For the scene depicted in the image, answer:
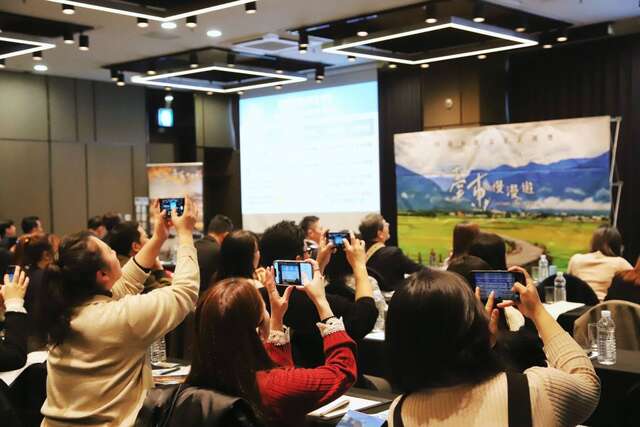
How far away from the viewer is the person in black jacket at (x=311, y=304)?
3.06m

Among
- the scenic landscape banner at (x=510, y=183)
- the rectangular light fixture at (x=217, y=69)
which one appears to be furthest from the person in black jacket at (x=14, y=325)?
the scenic landscape banner at (x=510, y=183)

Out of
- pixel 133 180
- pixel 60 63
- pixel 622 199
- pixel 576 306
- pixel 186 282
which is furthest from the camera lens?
pixel 133 180

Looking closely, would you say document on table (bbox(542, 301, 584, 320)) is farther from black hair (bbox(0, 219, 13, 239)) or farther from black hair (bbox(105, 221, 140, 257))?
black hair (bbox(0, 219, 13, 239))

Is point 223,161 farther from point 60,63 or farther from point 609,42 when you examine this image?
point 609,42

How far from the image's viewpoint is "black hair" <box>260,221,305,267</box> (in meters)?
3.71

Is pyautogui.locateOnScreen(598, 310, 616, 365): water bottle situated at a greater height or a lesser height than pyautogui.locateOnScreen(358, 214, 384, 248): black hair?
lesser

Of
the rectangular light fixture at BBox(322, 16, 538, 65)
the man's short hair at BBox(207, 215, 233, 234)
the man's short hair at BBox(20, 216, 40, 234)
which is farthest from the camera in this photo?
the man's short hair at BBox(20, 216, 40, 234)

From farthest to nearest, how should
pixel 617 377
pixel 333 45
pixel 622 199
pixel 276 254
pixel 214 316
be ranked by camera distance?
pixel 622 199 < pixel 333 45 < pixel 276 254 < pixel 617 377 < pixel 214 316

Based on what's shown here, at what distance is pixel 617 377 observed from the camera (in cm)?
322

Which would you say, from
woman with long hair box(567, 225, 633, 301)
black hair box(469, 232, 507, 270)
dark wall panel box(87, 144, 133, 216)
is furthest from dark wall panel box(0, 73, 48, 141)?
black hair box(469, 232, 507, 270)

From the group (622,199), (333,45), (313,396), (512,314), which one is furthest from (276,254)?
(622,199)

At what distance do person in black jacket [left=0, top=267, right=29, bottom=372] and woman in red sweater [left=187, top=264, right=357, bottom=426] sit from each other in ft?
5.70

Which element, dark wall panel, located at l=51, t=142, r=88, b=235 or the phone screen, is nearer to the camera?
the phone screen

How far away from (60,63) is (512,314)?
7869mm
